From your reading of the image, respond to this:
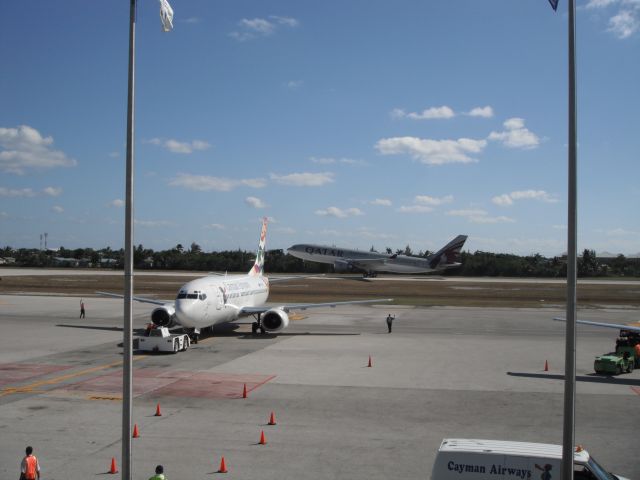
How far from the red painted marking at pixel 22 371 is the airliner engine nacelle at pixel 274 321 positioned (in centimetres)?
1342

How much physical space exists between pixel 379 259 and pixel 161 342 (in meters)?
87.8

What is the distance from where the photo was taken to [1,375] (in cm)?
2589

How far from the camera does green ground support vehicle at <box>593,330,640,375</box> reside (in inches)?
1064

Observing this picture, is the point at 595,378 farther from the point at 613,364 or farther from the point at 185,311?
the point at 185,311

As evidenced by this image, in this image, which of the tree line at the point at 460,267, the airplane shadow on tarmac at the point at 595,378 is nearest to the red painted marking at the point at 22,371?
the airplane shadow on tarmac at the point at 595,378

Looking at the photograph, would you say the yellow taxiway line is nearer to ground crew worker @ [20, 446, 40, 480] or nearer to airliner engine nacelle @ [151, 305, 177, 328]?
airliner engine nacelle @ [151, 305, 177, 328]

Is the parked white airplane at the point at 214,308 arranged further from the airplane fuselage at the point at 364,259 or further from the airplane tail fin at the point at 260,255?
the airplane fuselage at the point at 364,259

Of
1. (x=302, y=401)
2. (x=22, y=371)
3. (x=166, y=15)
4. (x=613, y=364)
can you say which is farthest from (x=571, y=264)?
(x=22, y=371)

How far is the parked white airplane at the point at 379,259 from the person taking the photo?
368 ft

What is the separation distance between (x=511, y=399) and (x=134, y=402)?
13.8 m

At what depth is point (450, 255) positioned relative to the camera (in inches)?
4409

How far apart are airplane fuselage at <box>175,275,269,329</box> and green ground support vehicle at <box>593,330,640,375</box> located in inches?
839

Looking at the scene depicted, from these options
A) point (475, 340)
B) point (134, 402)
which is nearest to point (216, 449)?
point (134, 402)

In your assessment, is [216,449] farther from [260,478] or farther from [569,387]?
[569,387]
